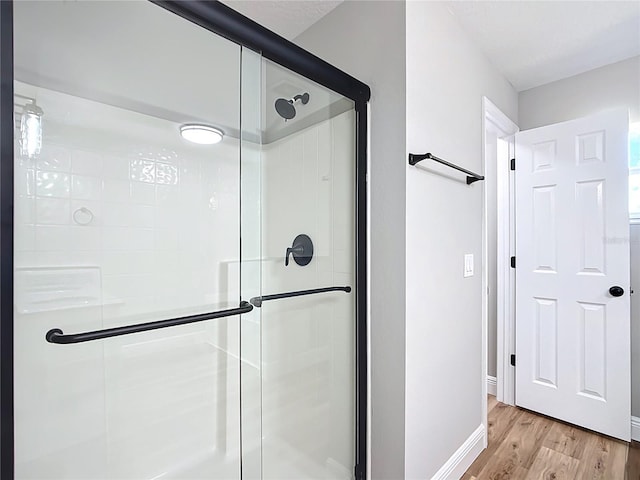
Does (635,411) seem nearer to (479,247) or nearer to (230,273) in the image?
(479,247)

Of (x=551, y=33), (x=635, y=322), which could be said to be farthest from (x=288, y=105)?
(x=635, y=322)

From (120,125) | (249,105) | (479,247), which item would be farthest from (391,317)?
(120,125)

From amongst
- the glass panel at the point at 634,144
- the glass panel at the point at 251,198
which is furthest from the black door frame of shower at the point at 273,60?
the glass panel at the point at 634,144

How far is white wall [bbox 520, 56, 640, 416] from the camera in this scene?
2.17 metres

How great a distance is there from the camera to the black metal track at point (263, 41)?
3.53ft

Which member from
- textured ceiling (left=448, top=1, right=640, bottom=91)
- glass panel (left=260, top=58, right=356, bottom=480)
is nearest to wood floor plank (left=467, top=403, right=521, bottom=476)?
glass panel (left=260, top=58, right=356, bottom=480)

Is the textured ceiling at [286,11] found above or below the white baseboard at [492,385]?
above

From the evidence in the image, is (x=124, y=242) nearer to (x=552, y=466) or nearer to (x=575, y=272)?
(x=552, y=466)

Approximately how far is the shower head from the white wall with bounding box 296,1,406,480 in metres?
0.34

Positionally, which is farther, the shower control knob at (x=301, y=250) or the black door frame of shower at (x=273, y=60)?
the shower control knob at (x=301, y=250)

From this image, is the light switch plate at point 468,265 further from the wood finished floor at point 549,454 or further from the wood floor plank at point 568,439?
the wood floor plank at point 568,439

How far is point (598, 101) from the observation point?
7.64 feet

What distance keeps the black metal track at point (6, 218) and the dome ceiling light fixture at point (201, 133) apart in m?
0.73

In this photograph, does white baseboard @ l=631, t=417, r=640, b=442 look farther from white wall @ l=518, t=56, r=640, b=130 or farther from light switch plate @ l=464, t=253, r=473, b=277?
white wall @ l=518, t=56, r=640, b=130
